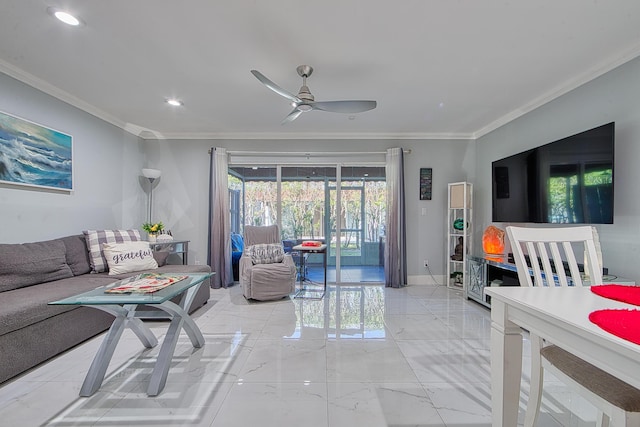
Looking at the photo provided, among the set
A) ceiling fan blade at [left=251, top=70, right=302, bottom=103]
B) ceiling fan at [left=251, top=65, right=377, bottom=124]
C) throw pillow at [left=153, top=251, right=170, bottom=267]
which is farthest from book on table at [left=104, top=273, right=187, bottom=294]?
ceiling fan at [left=251, top=65, right=377, bottom=124]

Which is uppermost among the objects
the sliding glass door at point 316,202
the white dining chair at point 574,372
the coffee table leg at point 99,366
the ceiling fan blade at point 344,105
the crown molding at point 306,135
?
the crown molding at point 306,135

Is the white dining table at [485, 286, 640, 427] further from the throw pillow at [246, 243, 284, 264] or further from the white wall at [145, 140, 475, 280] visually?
the white wall at [145, 140, 475, 280]

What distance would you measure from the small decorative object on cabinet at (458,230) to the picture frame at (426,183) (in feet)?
1.01

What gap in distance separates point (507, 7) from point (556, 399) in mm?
2338

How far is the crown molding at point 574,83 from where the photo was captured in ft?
7.27

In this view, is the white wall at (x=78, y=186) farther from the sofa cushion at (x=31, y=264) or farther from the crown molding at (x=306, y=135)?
the crown molding at (x=306, y=135)

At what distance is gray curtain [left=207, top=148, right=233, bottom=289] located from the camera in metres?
4.23

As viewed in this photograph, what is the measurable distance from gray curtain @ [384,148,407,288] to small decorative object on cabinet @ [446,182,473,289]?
0.68 meters

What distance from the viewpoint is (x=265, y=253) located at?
385 centimetres

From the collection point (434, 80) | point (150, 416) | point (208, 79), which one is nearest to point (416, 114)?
point (434, 80)

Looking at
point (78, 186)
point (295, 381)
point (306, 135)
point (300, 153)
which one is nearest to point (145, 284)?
point (295, 381)

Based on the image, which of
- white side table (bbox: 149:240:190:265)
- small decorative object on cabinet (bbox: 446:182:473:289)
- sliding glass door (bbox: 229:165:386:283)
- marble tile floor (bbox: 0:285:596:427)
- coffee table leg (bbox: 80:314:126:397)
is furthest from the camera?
sliding glass door (bbox: 229:165:386:283)

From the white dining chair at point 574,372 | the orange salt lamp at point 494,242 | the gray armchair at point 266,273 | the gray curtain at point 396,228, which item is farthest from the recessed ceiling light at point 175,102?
the orange salt lamp at point 494,242

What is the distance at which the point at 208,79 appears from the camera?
2723 mm
